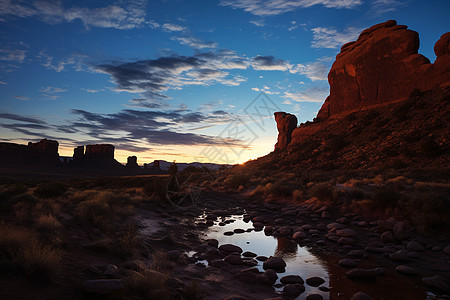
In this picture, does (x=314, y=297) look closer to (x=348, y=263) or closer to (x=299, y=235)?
(x=348, y=263)

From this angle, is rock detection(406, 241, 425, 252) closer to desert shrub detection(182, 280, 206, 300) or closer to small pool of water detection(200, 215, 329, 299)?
small pool of water detection(200, 215, 329, 299)

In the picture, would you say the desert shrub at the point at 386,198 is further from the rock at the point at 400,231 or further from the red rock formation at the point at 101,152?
the red rock formation at the point at 101,152

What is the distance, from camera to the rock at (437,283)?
5235mm

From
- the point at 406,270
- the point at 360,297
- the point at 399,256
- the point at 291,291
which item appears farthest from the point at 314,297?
the point at 399,256

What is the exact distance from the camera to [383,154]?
104 feet

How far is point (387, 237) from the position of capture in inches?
339

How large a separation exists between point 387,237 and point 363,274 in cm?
351

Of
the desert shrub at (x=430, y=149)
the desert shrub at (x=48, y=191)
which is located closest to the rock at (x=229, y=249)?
the desert shrub at (x=48, y=191)

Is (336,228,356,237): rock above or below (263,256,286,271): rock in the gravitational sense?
above

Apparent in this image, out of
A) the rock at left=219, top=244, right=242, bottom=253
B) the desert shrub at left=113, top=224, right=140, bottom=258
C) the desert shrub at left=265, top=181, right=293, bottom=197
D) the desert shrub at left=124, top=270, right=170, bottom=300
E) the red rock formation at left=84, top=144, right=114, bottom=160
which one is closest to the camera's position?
the desert shrub at left=124, top=270, right=170, bottom=300

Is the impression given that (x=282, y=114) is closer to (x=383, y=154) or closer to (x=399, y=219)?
(x=383, y=154)

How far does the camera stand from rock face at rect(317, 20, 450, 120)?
148ft

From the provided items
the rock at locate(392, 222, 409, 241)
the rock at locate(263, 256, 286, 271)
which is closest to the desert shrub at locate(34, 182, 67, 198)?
the rock at locate(263, 256, 286, 271)

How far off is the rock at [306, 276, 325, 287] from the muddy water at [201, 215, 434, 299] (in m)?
0.10
